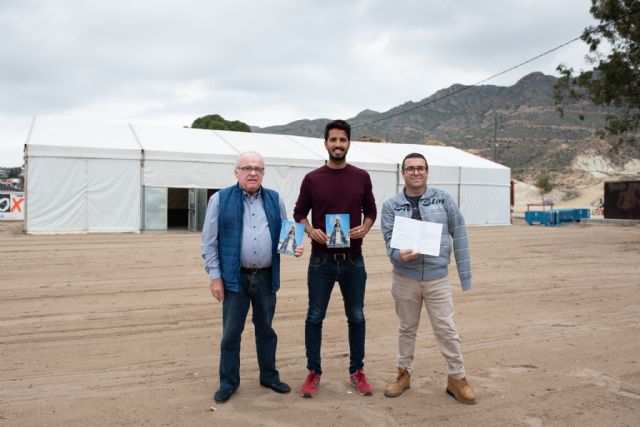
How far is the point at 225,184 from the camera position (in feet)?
57.2

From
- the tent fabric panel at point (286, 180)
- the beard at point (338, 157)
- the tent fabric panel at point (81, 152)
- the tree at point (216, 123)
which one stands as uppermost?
the tree at point (216, 123)

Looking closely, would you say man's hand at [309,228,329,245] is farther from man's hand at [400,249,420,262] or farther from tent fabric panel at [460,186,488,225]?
tent fabric panel at [460,186,488,225]

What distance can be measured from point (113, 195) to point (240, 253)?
13877mm

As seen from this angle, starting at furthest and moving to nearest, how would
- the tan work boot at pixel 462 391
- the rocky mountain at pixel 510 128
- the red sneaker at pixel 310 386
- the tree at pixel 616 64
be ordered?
1. the rocky mountain at pixel 510 128
2. the tree at pixel 616 64
3. the red sneaker at pixel 310 386
4. the tan work boot at pixel 462 391

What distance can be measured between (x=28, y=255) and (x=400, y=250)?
382 inches

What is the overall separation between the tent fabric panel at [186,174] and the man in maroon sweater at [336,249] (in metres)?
14.0

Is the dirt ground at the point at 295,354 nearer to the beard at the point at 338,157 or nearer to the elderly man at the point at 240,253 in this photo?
the elderly man at the point at 240,253

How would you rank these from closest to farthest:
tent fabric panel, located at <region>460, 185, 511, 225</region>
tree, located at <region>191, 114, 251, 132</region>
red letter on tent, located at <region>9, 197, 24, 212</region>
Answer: tent fabric panel, located at <region>460, 185, 511, 225</region> → red letter on tent, located at <region>9, 197, 24, 212</region> → tree, located at <region>191, 114, 251, 132</region>

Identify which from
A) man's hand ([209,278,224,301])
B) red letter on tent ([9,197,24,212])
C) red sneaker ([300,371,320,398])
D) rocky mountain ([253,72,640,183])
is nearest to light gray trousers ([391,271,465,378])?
red sneaker ([300,371,320,398])

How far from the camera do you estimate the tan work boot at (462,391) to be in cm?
331

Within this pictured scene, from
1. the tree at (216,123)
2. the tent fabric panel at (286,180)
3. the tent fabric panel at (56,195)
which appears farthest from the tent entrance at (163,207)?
the tree at (216,123)

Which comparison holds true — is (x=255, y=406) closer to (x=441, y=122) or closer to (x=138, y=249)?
(x=138, y=249)

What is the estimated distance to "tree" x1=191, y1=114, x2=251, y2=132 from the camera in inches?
1843

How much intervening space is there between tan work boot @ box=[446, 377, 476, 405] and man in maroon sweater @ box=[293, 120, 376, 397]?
571 millimetres
